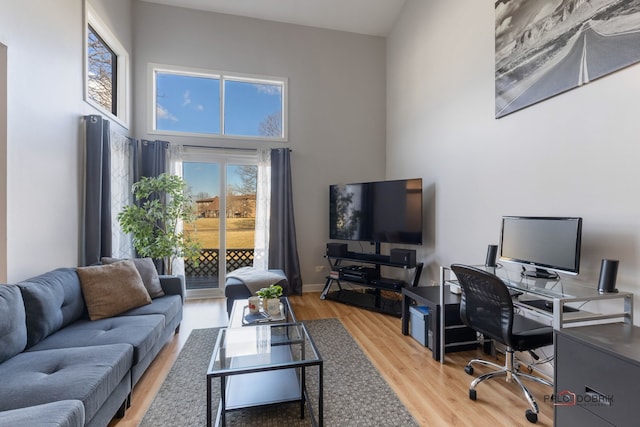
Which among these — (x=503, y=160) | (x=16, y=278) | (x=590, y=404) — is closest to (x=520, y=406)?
(x=590, y=404)

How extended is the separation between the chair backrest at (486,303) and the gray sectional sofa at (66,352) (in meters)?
2.18

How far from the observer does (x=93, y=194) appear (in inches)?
112

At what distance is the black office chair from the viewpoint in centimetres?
177

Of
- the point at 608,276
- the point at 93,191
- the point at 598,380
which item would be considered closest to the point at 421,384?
the point at 598,380

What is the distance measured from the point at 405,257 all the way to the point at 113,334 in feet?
9.46

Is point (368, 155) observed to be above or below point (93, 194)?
above

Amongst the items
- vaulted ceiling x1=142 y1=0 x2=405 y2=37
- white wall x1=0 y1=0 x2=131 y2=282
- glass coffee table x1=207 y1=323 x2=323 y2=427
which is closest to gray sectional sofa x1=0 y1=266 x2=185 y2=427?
white wall x1=0 y1=0 x2=131 y2=282

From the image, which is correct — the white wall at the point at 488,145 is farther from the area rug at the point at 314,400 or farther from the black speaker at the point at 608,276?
the area rug at the point at 314,400

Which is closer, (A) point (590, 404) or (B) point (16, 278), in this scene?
(A) point (590, 404)

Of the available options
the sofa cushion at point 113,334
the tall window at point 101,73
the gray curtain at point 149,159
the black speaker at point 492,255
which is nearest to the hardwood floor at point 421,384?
the sofa cushion at point 113,334

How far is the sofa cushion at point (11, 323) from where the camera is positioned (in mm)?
1563

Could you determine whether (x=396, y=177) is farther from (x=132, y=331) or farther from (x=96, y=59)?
(x=96, y=59)

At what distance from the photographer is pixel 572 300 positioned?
1523 millimetres

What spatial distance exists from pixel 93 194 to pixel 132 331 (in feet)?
5.28
